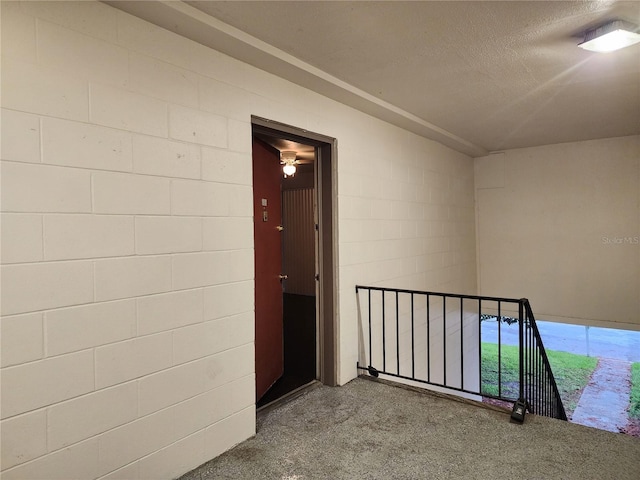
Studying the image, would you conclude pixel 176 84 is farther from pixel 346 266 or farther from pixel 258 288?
pixel 346 266

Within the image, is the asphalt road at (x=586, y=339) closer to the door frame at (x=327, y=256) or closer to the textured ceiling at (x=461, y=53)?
the textured ceiling at (x=461, y=53)

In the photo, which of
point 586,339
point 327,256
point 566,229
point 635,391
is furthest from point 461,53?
point 586,339

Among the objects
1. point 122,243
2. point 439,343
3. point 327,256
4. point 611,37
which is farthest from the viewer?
point 439,343

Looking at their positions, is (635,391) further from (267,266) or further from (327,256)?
(267,266)

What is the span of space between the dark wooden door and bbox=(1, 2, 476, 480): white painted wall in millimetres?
602

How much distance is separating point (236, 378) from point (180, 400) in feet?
1.26

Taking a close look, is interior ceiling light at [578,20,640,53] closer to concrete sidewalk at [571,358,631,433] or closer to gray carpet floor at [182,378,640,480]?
gray carpet floor at [182,378,640,480]

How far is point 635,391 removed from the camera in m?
6.83

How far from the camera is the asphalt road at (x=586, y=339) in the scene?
8.35m

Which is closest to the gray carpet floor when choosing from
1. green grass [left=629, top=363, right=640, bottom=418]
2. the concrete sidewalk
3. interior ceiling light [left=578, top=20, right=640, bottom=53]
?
interior ceiling light [left=578, top=20, right=640, bottom=53]

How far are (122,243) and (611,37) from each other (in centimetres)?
287

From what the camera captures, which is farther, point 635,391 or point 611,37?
point 635,391

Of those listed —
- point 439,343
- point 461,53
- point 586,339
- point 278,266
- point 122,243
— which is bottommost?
point 586,339

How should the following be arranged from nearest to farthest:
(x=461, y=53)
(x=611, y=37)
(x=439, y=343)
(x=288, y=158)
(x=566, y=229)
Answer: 1. (x=611, y=37)
2. (x=461, y=53)
3. (x=439, y=343)
4. (x=288, y=158)
5. (x=566, y=229)
